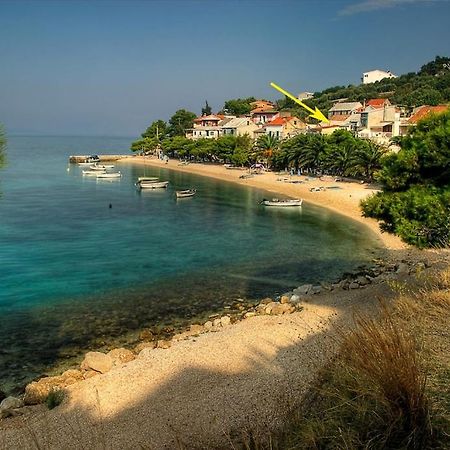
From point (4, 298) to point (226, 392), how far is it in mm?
15929

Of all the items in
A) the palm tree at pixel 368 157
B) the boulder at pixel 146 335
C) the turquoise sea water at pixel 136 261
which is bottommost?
the turquoise sea water at pixel 136 261

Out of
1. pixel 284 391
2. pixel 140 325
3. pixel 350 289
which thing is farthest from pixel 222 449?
pixel 350 289

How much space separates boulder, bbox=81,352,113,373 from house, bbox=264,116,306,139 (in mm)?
83040

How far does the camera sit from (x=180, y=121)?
138375mm

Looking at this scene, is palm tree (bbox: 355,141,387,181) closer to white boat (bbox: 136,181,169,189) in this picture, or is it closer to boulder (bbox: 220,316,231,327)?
white boat (bbox: 136,181,169,189)

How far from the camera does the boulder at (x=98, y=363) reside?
549 inches

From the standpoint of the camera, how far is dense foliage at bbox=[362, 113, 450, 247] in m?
12.9

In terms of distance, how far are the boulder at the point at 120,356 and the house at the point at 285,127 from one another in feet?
269

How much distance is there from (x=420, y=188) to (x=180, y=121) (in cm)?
12988

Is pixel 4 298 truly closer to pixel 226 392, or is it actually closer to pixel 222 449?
pixel 226 392

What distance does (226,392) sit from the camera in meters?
10.9

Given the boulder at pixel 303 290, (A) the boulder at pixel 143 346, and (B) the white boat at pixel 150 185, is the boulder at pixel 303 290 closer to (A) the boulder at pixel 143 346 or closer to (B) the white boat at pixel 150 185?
(A) the boulder at pixel 143 346

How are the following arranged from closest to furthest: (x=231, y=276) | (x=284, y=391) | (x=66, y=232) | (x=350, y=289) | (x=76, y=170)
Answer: (x=284, y=391)
(x=350, y=289)
(x=231, y=276)
(x=66, y=232)
(x=76, y=170)

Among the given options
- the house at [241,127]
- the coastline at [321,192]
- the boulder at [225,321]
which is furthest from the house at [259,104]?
the boulder at [225,321]
